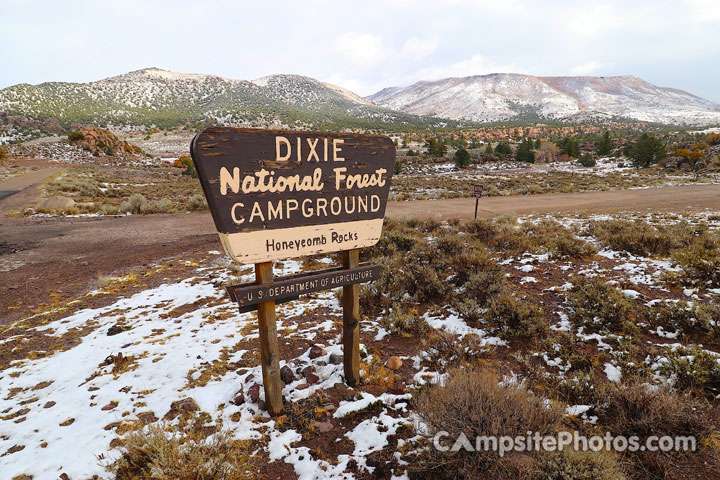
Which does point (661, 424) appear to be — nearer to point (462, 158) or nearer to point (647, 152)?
point (462, 158)

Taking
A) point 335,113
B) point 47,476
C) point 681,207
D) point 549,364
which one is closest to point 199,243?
point 47,476

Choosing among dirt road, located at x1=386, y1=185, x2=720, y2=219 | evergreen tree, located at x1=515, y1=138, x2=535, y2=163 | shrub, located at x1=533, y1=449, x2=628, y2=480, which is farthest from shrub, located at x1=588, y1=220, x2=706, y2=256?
evergreen tree, located at x1=515, y1=138, x2=535, y2=163

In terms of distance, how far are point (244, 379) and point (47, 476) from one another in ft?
5.65

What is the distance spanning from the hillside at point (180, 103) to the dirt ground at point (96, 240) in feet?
296

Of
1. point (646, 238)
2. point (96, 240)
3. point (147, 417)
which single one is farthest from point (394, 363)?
point (96, 240)

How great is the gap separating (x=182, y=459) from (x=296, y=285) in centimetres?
162

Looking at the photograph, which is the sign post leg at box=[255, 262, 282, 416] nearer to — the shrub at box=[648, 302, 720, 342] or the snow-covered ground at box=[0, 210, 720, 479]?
the snow-covered ground at box=[0, 210, 720, 479]

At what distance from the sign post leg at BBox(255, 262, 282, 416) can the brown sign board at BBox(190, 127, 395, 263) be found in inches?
15.3

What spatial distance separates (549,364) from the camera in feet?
13.1

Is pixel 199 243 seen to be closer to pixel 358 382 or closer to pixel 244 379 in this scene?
pixel 244 379

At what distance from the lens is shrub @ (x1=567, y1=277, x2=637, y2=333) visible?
180 inches

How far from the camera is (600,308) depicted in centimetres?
489

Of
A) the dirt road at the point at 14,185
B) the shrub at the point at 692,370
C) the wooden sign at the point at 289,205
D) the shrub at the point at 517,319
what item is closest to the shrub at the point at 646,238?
the shrub at the point at 517,319

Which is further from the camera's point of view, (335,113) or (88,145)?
(335,113)
